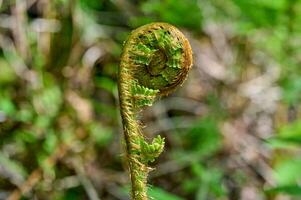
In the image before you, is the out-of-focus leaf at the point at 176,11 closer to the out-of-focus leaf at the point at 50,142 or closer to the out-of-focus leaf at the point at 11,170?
the out-of-focus leaf at the point at 50,142

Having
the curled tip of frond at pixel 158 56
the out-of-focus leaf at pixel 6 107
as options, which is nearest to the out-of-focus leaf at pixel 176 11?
the out-of-focus leaf at pixel 6 107

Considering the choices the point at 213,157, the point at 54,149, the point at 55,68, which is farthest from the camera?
the point at 213,157

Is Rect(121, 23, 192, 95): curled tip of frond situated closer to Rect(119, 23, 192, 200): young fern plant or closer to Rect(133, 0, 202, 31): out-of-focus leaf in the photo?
Rect(119, 23, 192, 200): young fern plant

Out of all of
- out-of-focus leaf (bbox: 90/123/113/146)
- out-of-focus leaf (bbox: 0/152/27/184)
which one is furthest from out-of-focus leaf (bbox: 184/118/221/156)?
out-of-focus leaf (bbox: 0/152/27/184)

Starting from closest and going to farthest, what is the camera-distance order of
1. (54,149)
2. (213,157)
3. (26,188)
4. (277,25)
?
(26,188) → (54,149) → (277,25) → (213,157)

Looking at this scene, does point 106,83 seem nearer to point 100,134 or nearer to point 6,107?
point 100,134

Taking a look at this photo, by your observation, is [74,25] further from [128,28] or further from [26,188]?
[26,188]

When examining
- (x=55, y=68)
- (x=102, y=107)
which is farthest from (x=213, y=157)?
(x=55, y=68)

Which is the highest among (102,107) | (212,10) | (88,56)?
(212,10)
